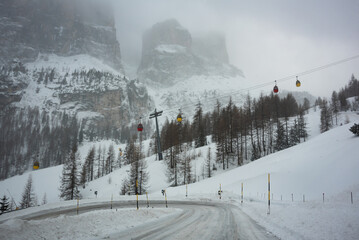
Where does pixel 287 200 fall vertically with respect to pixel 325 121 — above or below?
below

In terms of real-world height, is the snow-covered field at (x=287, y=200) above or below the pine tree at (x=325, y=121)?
below

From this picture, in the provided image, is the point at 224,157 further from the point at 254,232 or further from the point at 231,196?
the point at 254,232

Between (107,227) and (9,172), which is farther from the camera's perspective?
(9,172)

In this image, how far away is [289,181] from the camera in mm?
20031

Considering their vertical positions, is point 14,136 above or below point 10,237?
above

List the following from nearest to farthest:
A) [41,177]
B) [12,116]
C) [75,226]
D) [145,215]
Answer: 1. [75,226]
2. [145,215]
3. [41,177]
4. [12,116]

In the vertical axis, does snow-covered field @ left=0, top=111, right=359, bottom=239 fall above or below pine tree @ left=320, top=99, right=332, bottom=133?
below

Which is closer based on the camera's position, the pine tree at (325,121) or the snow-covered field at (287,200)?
the snow-covered field at (287,200)

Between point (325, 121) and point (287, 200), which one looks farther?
point (325, 121)

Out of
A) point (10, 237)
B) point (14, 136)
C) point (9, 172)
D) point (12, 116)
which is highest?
point (12, 116)

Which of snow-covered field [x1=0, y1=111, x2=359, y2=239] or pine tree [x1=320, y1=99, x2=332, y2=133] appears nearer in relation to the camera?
snow-covered field [x1=0, y1=111, x2=359, y2=239]

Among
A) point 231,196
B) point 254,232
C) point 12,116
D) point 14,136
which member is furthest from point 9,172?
point 254,232

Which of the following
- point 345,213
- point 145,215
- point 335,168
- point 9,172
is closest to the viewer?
point 345,213

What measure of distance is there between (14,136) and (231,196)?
201 m
